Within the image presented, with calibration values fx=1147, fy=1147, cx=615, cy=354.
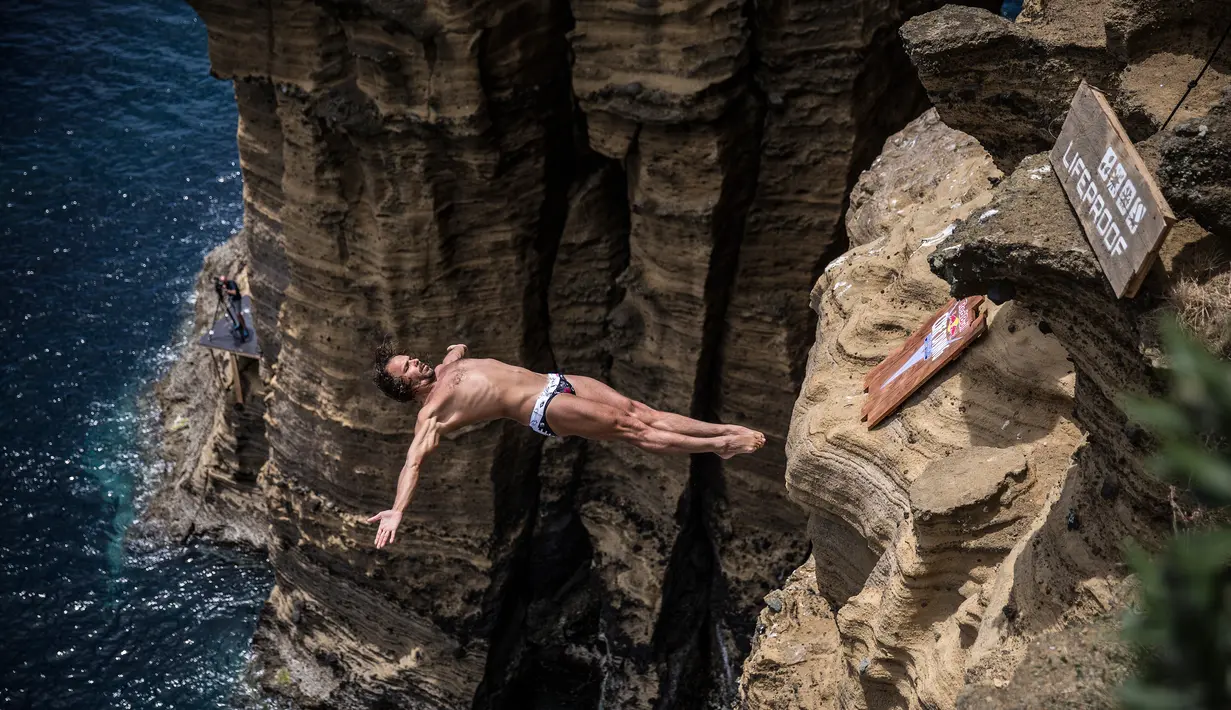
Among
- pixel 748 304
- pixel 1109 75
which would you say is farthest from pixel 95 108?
pixel 1109 75

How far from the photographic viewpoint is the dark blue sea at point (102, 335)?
15.7 metres

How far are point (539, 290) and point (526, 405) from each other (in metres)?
4.39

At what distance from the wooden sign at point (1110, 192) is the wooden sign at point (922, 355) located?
1.36m

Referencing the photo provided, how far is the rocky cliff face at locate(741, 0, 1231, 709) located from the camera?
15.9ft

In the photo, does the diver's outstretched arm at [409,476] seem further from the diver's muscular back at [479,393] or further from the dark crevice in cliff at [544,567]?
the dark crevice in cliff at [544,567]

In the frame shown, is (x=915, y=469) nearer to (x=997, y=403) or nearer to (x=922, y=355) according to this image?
(x=997, y=403)

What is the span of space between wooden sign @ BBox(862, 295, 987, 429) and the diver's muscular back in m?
2.52

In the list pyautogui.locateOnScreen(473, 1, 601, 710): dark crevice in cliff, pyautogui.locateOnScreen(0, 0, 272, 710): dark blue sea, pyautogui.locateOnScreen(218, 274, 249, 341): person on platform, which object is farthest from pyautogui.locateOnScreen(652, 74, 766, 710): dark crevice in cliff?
pyautogui.locateOnScreen(218, 274, 249, 341): person on platform

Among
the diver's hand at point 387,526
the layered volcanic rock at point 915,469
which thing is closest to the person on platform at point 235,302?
the diver's hand at point 387,526

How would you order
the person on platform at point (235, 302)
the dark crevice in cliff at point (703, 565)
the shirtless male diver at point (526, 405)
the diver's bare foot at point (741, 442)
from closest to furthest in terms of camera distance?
the diver's bare foot at point (741, 442) → the shirtless male diver at point (526, 405) → the dark crevice in cliff at point (703, 565) → the person on platform at point (235, 302)

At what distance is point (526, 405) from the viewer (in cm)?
846

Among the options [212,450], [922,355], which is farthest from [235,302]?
[922,355]

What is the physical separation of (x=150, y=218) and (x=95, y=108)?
3599mm

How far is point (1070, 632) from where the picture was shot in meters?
4.73
